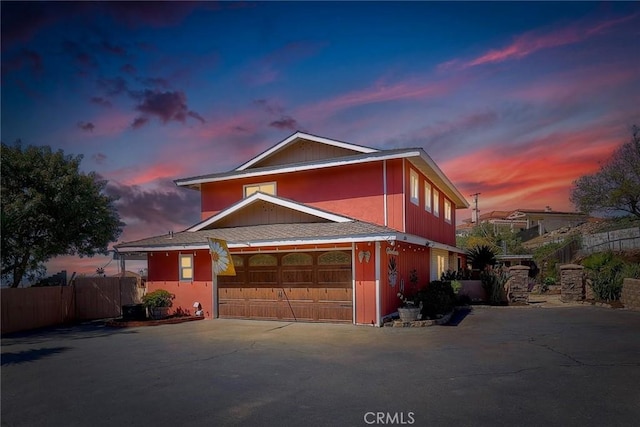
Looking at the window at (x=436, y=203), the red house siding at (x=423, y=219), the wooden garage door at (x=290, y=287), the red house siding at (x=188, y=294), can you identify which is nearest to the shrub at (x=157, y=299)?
the red house siding at (x=188, y=294)

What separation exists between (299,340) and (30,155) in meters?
16.1

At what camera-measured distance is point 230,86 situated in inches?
694

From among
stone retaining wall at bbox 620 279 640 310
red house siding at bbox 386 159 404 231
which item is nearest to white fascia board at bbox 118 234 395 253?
red house siding at bbox 386 159 404 231

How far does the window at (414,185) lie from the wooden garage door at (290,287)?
4.48 m

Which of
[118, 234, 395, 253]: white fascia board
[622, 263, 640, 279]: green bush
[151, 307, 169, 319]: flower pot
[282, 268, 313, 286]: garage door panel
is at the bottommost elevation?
[151, 307, 169, 319]: flower pot

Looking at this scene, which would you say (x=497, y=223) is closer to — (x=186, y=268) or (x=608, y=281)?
(x=608, y=281)

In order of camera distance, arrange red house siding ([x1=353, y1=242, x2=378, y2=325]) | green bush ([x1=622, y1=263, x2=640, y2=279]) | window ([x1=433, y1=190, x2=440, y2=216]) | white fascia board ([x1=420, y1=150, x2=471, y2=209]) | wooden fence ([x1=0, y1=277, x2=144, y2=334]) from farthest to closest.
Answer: window ([x1=433, y1=190, x2=440, y2=216]) < green bush ([x1=622, y1=263, x2=640, y2=279]) < white fascia board ([x1=420, y1=150, x2=471, y2=209]) < wooden fence ([x1=0, y1=277, x2=144, y2=334]) < red house siding ([x1=353, y1=242, x2=378, y2=325])

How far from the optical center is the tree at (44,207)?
1952 centimetres

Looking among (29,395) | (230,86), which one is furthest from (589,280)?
(29,395)

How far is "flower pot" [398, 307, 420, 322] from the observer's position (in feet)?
47.7

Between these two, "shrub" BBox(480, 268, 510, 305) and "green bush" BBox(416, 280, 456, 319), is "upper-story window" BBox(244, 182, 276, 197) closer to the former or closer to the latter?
"green bush" BBox(416, 280, 456, 319)

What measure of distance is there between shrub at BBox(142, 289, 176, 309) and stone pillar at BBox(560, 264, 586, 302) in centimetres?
1853

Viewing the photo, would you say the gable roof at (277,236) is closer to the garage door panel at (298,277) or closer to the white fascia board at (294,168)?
the garage door panel at (298,277)
